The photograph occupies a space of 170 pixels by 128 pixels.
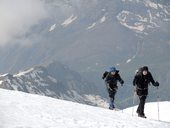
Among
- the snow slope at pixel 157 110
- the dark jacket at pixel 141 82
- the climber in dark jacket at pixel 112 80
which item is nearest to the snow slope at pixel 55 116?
the dark jacket at pixel 141 82

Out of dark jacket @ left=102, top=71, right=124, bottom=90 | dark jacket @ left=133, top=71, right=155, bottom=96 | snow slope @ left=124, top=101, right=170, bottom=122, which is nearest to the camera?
dark jacket @ left=133, top=71, right=155, bottom=96

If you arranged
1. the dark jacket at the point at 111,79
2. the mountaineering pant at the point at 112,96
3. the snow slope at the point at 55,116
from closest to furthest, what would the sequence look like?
the snow slope at the point at 55,116, the dark jacket at the point at 111,79, the mountaineering pant at the point at 112,96

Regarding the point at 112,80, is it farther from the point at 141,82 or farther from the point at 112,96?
the point at 141,82

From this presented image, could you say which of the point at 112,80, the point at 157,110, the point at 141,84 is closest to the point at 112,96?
the point at 112,80

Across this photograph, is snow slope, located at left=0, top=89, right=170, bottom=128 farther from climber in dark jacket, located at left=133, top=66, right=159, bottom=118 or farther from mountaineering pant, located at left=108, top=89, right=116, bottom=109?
mountaineering pant, located at left=108, top=89, right=116, bottom=109

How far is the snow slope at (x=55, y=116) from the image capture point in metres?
21.1

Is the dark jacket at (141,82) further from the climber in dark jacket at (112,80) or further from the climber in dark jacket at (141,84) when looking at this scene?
the climber in dark jacket at (112,80)

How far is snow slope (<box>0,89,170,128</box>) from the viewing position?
21078 mm

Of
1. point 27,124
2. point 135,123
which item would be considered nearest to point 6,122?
point 27,124

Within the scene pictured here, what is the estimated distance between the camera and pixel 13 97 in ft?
92.2

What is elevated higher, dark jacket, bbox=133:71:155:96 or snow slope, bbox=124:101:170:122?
dark jacket, bbox=133:71:155:96

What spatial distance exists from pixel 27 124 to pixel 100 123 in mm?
3757

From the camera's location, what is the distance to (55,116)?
914 inches

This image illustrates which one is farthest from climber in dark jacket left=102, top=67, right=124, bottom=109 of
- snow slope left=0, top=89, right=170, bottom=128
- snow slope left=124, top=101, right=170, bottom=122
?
snow slope left=124, top=101, right=170, bottom=122
